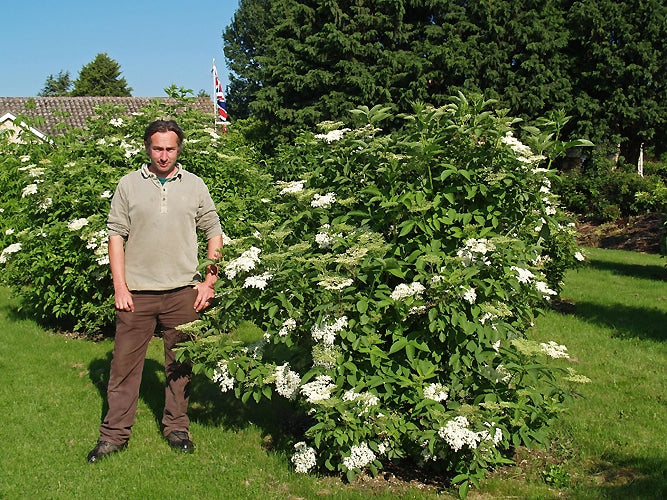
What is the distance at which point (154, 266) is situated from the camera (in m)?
3.80

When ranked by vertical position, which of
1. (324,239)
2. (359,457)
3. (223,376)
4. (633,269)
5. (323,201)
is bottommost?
(633,269)

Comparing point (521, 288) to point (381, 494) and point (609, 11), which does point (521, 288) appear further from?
point (609, 11)

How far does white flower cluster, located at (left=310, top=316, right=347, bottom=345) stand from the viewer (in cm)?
321

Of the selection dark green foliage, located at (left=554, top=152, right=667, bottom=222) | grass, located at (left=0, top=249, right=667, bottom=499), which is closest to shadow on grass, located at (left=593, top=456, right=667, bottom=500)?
grass, located at (left=0, top=249, right=667, bottom=499)

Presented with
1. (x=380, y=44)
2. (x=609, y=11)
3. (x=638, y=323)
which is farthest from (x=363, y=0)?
(x=638, y=323)

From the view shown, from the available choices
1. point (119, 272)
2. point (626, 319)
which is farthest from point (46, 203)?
point (626, 319)

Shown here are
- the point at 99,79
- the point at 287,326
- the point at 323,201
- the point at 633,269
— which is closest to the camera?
the point at 287,326

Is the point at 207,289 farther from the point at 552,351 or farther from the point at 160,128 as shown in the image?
the point at 552,351

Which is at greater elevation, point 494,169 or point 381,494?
point 494,169

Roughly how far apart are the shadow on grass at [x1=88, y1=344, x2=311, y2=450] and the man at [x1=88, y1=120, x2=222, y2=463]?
0.52m

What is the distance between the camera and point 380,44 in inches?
930

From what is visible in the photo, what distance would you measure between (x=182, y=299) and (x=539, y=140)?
228 centimetres

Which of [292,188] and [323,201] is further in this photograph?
[292,188]

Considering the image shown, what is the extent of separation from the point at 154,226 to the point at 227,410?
1.59 metres
